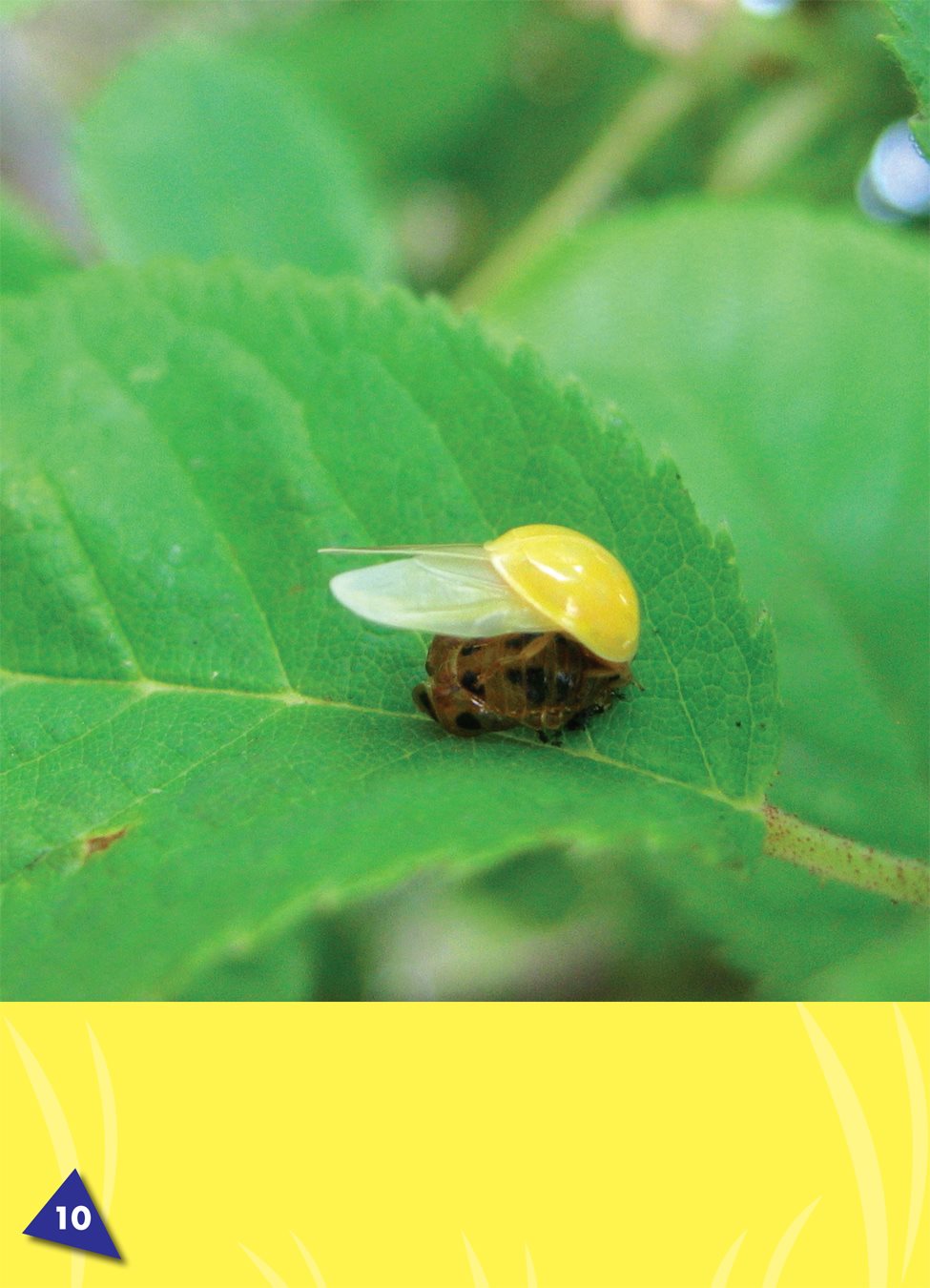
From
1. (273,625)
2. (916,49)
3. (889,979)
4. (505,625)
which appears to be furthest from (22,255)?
(889,979)

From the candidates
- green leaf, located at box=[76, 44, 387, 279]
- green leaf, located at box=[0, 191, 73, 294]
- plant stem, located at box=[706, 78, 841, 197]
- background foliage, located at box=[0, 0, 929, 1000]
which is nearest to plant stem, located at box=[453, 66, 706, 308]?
background foliage, located at box=[0, 0, 929, 1000]

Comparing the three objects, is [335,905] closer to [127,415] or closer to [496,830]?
[496,830]

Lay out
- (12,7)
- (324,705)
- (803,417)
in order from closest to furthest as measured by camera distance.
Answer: (324,705)
(803,417)
(12,7)

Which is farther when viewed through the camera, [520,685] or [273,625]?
[273,625]

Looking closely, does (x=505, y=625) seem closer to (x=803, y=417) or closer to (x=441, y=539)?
(x=441, y=539)
